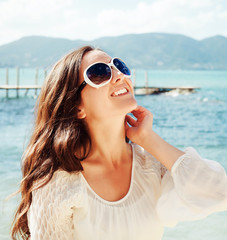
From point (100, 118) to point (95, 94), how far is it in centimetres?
14

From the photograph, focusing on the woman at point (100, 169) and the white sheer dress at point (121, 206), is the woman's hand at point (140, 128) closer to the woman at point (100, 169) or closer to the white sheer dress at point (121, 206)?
the woman at point (100, 169)

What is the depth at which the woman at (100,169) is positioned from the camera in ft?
5.49

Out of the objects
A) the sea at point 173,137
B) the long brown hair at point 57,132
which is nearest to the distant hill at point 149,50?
the sea at point 173,137

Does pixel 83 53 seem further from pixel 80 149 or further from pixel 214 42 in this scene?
pixel 214 42

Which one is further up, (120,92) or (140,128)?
(120,92)

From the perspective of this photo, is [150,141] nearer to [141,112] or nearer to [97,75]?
[141,112]

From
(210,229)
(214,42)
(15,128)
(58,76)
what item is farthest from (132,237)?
(214,42)

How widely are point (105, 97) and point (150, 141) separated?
34 centimetres

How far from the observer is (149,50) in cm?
16275

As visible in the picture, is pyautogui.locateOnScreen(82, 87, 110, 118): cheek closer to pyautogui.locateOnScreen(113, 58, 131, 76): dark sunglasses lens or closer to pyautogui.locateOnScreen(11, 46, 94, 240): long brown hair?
Result: pyautogui.locateOnScreen(11, 46, 94, 240): long brown hair

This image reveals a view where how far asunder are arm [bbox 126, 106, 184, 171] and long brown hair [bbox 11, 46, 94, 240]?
0.31 metres

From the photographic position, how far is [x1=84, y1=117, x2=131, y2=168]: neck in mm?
1938

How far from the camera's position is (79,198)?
1661 millimetres

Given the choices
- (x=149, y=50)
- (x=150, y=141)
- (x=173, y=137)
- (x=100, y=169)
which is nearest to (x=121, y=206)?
(x=100, y=169)
